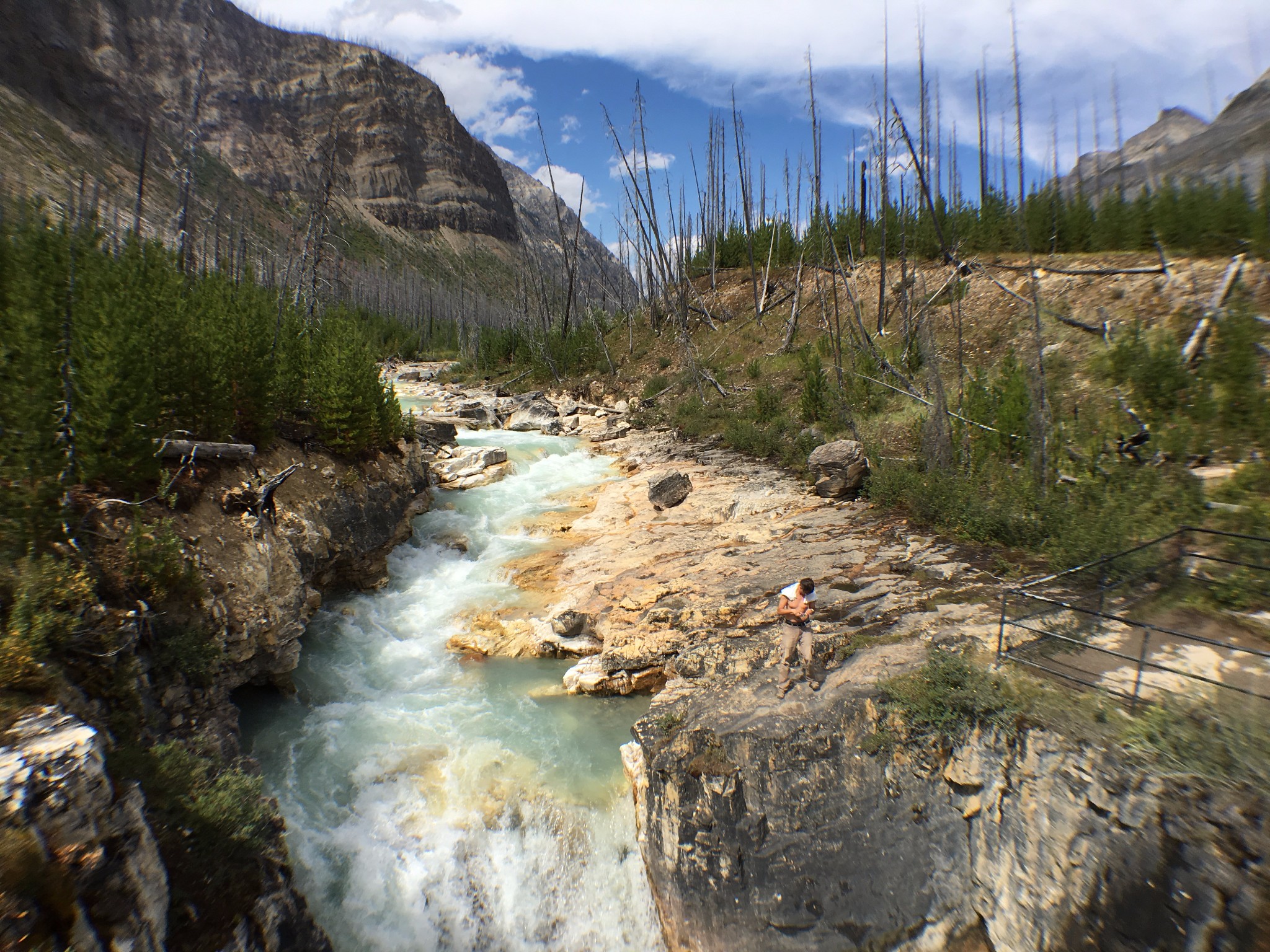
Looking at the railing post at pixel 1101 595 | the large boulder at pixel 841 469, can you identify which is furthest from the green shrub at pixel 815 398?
the railing post at pixel 1101 595

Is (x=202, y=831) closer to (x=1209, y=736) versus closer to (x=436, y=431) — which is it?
(x=1209, y=736)

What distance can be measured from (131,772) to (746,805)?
15.0 feet

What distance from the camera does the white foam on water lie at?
16.8 feet

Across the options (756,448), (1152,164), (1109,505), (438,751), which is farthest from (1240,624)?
(1152,164)

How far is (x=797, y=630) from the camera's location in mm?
5914

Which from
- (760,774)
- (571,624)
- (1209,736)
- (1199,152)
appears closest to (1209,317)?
(1209,736)

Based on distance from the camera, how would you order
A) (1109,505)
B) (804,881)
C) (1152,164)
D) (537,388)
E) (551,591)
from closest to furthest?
(804,881)
(1109,505)
(551,591)
(1152,164)
(537,388)

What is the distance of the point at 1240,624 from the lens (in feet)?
16.9

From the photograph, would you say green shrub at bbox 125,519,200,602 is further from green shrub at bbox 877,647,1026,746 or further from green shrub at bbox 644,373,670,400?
green shrub at bbox 644,373,670,400

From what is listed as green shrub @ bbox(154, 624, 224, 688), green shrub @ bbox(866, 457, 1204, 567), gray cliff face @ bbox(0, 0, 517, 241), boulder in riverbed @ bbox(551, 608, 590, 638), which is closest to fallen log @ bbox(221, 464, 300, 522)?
green shrub @ bbox(154, 624, 224, 688)

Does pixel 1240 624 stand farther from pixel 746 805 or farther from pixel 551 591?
pixel 551 591

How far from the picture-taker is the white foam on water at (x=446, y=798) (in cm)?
511

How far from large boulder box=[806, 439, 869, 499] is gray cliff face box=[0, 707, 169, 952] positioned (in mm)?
10279

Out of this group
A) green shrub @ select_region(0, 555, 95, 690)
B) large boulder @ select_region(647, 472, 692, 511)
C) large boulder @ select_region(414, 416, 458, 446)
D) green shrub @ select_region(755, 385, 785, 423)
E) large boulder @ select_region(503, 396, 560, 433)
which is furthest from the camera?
large boulder @ select_region(503, 396, 560, 433)
